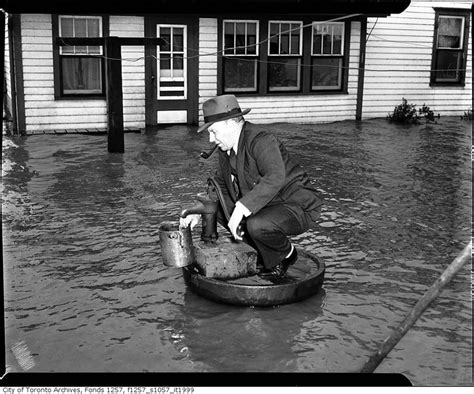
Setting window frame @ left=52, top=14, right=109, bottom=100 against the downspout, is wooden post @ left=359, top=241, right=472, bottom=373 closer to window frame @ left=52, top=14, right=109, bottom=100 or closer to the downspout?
window frame @ left=52, top=14, right=109, bottom=100

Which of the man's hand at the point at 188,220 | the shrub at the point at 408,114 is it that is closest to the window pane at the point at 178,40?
the shrub at the point at 408,114

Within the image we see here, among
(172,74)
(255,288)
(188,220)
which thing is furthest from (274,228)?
(172,74)

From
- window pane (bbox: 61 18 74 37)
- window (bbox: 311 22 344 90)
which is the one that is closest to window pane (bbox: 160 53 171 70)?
window pane (bbox: 61 18 74 37)

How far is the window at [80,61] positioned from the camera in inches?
519

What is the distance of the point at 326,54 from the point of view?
15.5 metres

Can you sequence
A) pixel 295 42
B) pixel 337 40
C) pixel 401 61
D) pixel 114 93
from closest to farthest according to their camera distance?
pixel 114 93, pixel 295 42, pixel 337 40, pixel 401 61

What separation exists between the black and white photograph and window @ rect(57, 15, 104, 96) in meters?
0.04

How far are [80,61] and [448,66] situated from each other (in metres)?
9.74

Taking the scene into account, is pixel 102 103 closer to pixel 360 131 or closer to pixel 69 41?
pixel 69 41

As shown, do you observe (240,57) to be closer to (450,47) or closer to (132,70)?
(132,70)

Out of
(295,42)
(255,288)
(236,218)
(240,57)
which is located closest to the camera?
(236,218)

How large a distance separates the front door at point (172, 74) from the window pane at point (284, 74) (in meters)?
1.86

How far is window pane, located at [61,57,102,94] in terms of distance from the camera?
1332cm

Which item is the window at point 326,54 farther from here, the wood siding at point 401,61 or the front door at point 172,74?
the front door at point 172,74
